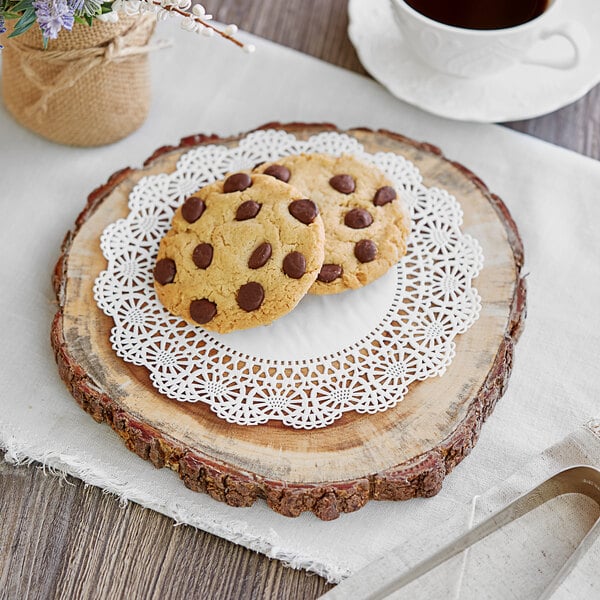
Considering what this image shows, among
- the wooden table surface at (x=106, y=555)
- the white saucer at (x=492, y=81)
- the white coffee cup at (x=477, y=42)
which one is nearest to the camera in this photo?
the wooden table surface at (x=106, y=555)

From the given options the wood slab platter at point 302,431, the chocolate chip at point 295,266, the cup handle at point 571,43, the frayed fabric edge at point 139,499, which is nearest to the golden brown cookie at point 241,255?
the chocolate chip at point 295,266

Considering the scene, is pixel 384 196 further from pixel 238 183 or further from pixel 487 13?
pixel 487 13

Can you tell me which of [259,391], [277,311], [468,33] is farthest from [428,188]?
[259,391]

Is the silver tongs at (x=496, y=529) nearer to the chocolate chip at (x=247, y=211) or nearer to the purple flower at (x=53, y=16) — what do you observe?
the chocolate chip at (x=247, y=211)

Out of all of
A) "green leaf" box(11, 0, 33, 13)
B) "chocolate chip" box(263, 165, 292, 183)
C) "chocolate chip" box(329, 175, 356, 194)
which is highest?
"green leaf" box(11, 0, 33, 13)

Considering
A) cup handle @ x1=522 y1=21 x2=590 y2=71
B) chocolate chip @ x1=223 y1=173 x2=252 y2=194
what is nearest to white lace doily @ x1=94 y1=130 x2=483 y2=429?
chocolate chip @ x1=223 y1=173 x2=252 y2=194

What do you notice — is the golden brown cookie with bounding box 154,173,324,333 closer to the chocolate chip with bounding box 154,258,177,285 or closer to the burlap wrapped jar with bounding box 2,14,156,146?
the chocolate chip with bounding box 154,258,177,285

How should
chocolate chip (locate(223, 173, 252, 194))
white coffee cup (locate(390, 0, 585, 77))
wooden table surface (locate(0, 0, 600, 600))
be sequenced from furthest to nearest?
white coffee cup (locate(390, 0, 585, 77)) → chocolate chip (locate(223, 173, 252, 194)) → wooden table surface (locate(0, 0, 600, 600))

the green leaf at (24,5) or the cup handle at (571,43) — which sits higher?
the green leaf at (24,5)
